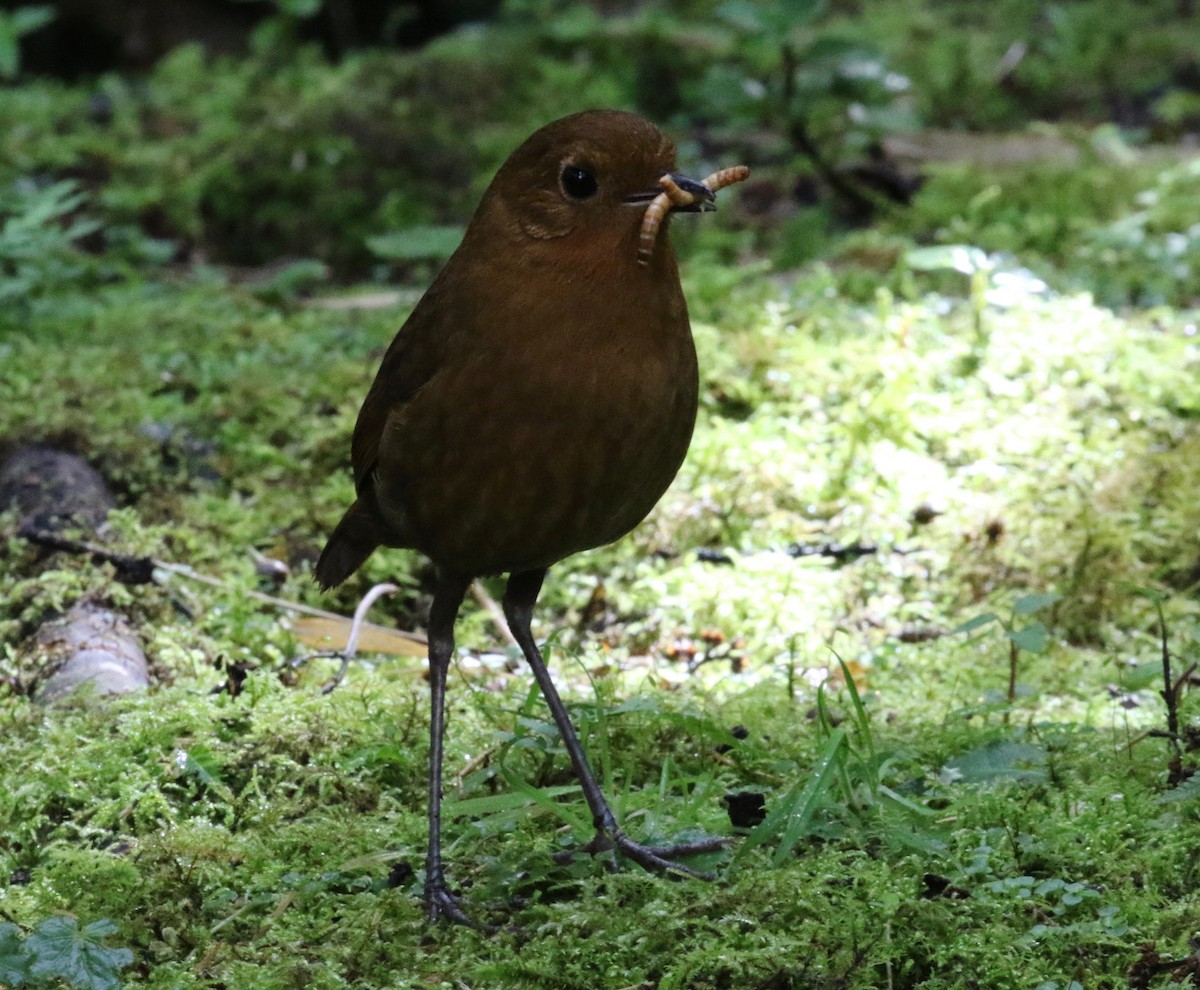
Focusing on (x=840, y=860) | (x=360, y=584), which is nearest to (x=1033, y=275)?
(x=360, y=584)

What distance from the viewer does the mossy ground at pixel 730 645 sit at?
2729 millimetres

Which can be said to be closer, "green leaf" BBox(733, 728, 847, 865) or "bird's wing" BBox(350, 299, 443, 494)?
"green leaf" BBox(733, 728, 847, 865)

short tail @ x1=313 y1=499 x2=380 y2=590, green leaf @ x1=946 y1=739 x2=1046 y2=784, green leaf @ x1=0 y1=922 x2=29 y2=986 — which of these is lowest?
green leaf @ x1=946 y1=739 x2=1046 y2=784

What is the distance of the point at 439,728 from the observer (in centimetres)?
313

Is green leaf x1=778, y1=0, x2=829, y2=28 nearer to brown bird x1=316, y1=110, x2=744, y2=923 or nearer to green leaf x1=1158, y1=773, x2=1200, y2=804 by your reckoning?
brown bird x1=316, y1=110, x2=744, y2=923

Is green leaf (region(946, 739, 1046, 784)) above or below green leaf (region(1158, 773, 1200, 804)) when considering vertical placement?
below

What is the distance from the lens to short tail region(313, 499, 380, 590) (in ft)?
11.4

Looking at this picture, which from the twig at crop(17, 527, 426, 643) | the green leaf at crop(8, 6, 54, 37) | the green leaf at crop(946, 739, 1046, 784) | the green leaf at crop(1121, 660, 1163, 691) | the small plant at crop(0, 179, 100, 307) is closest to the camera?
the green leaf at crop(946, 739, 1046, 784)

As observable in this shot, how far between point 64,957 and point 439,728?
34.6 inches

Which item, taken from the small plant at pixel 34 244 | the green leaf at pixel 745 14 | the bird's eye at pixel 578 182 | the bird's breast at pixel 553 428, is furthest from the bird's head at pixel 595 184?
the green leaf at pixel 745 14

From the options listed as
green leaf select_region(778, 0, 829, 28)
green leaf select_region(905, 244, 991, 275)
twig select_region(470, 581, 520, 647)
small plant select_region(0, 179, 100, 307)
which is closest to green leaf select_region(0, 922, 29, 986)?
twig select_region(470, 581, 520, 647)

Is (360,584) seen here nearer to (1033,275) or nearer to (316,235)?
(1033,275)

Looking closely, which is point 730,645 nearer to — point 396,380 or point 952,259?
point 396,380

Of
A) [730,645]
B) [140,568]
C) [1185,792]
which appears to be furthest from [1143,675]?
[140,568]
